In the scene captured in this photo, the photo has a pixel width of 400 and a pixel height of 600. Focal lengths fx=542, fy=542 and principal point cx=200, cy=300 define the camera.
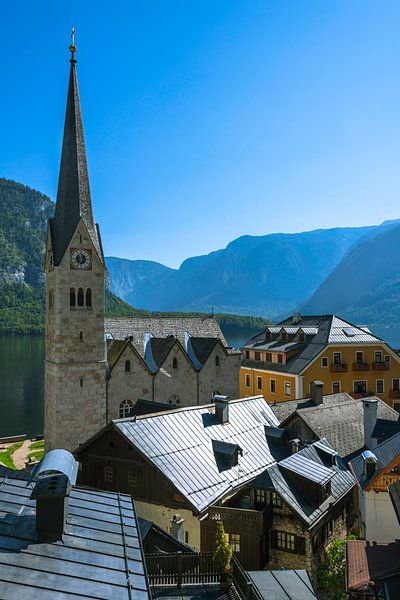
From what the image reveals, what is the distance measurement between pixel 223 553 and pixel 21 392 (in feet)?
307

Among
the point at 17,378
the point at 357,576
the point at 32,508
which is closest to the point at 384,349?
the point at 357,576

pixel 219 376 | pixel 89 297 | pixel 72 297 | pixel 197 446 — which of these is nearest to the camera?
pixel 197 446

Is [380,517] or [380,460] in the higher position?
[380,460]

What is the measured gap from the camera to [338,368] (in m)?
55.3

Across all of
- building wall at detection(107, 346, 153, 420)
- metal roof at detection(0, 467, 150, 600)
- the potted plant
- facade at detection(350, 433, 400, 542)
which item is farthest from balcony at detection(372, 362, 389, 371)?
metal roof at detection(0, 467, 150, 600)

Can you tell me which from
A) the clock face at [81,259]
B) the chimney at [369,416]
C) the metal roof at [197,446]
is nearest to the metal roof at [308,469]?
the metal roof at [197,446]

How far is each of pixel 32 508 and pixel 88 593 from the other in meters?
3.50

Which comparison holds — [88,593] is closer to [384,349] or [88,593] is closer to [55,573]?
[55,573]

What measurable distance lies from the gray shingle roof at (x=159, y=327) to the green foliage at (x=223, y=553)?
96.9 feet

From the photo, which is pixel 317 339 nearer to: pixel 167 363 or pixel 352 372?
pixel 352 372

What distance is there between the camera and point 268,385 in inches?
2318

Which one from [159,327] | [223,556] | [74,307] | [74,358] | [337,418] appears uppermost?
[74,307]

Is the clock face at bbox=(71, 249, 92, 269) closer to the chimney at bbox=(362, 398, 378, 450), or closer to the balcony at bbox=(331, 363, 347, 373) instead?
the chimney at bbox=(362, 398, 378, 450)

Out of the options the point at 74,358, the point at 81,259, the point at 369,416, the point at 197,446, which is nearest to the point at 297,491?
the point at 197,446
